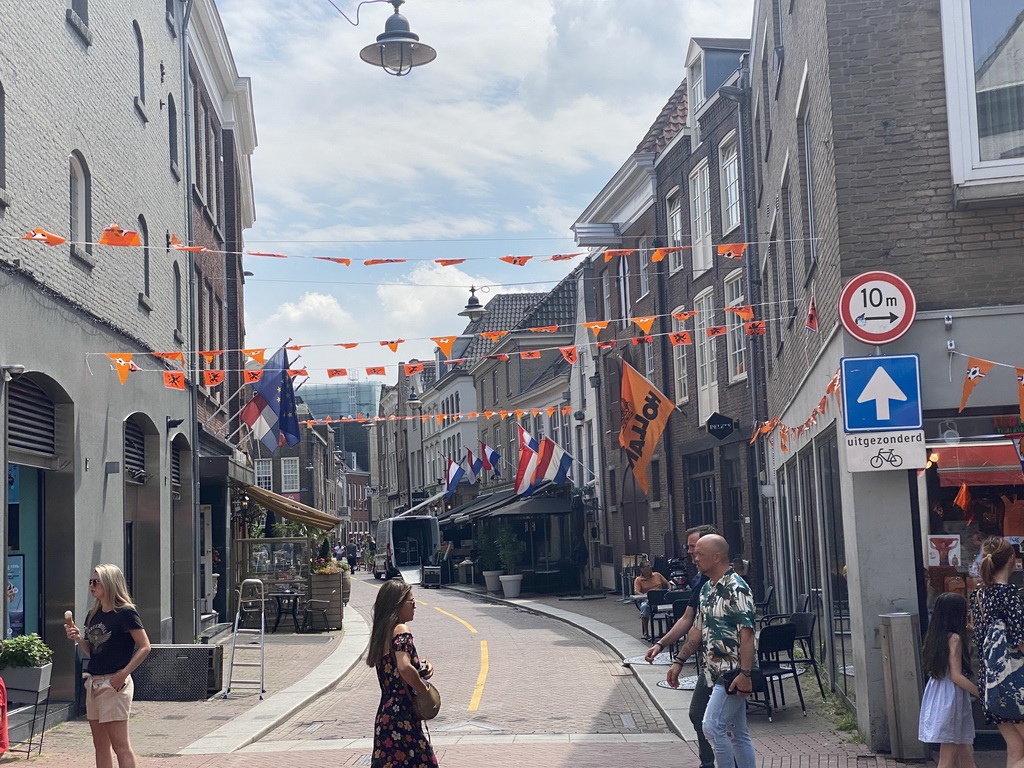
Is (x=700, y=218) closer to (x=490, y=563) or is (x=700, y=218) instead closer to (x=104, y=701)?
(x=490, y=563)

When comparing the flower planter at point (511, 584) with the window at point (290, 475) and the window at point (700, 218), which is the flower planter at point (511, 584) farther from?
the window at point (290, 475)

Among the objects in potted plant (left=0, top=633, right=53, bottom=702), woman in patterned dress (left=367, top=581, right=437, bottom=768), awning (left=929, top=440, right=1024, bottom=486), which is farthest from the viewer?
potted plant (left=0, top=633, right=53, bottom=702)

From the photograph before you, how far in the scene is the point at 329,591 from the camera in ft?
77.0

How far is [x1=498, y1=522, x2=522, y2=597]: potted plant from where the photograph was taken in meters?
34.3

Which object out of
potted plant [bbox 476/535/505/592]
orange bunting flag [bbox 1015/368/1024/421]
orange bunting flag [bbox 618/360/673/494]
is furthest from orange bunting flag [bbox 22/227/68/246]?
potted plant [bbox 476/535/505/592]

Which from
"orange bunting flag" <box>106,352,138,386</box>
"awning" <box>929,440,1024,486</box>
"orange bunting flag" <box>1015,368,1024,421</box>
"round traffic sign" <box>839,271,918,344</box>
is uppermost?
"orange bunting flag" <box>106,352,138,386</box>

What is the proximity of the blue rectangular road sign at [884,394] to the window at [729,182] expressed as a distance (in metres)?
15.8

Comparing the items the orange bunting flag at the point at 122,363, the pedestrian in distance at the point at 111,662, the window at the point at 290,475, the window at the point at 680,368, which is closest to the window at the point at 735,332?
the window at the point at 680,368

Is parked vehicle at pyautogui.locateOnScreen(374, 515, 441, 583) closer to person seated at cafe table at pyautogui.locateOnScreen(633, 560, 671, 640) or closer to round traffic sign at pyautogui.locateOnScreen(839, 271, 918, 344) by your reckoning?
person seated at cafe table at pyautogui.locateOnScreen(633, 560, 671, 640)

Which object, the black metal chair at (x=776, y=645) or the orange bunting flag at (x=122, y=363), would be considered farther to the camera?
the orange bunting flag at (x=122, y=363)

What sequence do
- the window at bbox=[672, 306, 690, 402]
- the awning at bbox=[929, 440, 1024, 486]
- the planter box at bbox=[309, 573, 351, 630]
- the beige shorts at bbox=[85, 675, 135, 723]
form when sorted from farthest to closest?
the window at bbox=[672, 306, 690, 402]
the planter box at bbox=[309, 573, 351, 630]
the awning at bbox=[929, 440, 1024, 486]
the beige shorts at bbox=[85, 675, 135, 723]

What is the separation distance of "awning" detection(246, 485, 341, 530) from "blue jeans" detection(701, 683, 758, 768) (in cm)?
1890

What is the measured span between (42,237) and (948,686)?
29.5 ft

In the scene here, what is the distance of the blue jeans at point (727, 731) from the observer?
713 cm
